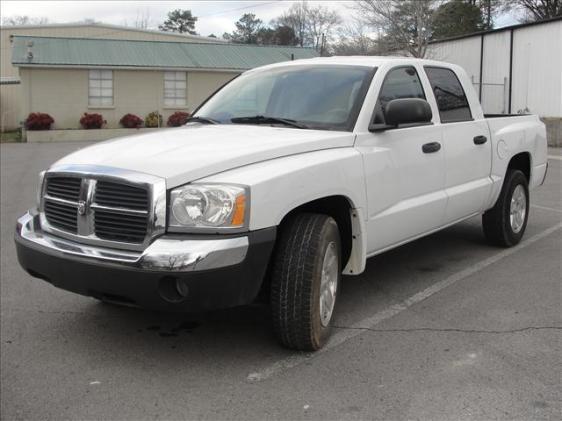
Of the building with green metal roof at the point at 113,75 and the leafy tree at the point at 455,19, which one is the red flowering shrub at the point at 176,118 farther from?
the leafy tree at the point at 455,19

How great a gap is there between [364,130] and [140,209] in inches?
69.4

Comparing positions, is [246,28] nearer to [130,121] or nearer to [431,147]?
[130,121]

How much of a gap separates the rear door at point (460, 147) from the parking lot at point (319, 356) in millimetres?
666

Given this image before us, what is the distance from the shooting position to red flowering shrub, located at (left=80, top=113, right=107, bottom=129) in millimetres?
26859

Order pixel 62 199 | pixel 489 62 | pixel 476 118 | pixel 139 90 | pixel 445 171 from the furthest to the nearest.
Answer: pixel 139 90, pixel 489 62, pixel 476 118, pixel 445 171, pixel 62 199

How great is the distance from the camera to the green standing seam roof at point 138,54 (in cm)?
2748

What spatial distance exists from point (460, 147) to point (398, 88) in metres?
0.87

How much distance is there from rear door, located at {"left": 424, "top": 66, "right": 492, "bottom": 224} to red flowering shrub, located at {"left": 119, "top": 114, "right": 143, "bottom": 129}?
77.5 ft

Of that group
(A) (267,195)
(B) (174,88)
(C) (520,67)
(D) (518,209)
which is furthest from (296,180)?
(B) (174,88)

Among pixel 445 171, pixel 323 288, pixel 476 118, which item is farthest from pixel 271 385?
pixel 476 118

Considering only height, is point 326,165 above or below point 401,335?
above

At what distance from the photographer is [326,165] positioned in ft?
12.8

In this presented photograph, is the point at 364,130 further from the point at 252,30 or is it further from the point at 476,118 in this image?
the point at 252,30

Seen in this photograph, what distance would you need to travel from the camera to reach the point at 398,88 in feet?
16.3
